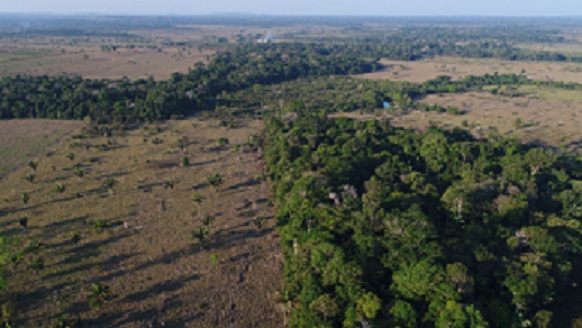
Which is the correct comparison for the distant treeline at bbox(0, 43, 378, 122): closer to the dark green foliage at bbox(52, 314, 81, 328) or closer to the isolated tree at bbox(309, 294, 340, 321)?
the dark green foliage at bbox(52, 314, 81, 328)

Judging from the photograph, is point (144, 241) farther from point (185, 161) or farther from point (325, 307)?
point (325, 307)

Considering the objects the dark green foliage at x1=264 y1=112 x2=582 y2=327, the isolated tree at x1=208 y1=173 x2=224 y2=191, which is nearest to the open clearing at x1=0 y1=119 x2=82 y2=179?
the isolated tree at x1=208 y1=173 x2=224 y2=191

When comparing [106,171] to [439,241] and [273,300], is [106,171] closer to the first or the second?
[273,300]

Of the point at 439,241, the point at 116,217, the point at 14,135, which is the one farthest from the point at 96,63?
the point at 439,241

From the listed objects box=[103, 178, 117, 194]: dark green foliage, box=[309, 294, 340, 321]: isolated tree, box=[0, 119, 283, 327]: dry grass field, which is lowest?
box=[0, 119, 283, 327]: dry grass field

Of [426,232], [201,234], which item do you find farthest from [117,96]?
[426,232]

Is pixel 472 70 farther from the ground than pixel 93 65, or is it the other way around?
pixel 93 65

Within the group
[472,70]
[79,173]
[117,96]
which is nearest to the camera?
[79,173]

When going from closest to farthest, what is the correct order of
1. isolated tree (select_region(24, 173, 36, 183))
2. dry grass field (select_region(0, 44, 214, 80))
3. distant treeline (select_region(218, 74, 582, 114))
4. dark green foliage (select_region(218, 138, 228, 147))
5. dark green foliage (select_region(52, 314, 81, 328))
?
dark green foliage (select_region(52, 314, 81, 328)) → isolated tree (select_region(24, 173, 36, 183)) → dark green foliage (select_region(218, 138, 228, 147)) → distant treeline (select_region(218, 74, 582, 114)) → dry grass field (select_region(0, 44, 214, 80))
